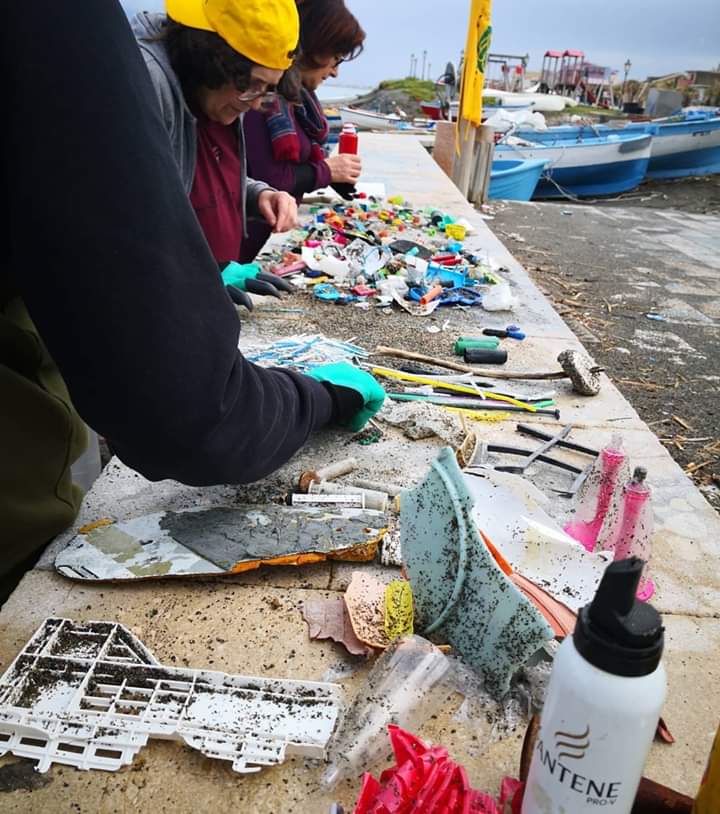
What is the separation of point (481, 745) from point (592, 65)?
55.2m

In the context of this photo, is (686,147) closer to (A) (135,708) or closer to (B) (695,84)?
(B) (695,84)

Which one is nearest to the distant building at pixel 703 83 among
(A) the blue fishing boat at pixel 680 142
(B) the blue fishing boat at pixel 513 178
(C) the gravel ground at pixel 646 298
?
(A) the blue fishing boat at pixel 680 142

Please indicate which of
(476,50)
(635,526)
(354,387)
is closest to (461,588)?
(635,526)

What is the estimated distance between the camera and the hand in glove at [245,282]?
3.38m

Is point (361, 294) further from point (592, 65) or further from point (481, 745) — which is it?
point (592, 65)

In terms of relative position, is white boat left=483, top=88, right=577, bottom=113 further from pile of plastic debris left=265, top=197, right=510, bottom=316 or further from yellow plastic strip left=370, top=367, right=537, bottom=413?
yellow plastic strip left=370, top=367, right=537, bottom=413

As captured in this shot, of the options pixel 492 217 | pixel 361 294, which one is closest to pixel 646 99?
pixel 492 217

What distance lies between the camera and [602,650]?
0.76 m

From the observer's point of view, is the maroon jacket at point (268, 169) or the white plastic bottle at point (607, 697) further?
the maroon jacket at point (268, 169)

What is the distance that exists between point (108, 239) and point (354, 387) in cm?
126

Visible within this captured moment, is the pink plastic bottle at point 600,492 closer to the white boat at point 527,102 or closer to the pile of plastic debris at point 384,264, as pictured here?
the pile of plastic debris at point 384,264

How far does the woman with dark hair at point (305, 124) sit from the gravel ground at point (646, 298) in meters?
2.63

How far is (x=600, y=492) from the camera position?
1826mm

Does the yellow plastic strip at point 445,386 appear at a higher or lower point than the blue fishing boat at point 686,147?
higher
